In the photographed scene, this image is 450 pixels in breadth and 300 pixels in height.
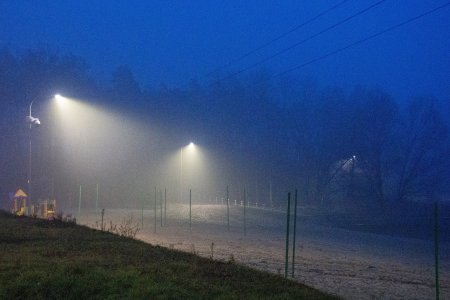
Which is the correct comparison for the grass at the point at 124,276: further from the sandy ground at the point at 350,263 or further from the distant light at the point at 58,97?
the distant light at the point at 58,97

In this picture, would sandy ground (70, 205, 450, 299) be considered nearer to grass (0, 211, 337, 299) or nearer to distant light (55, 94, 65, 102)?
grass (0, 211, 337, 299)

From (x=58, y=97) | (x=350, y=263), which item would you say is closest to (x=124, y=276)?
(x=350, y=263)

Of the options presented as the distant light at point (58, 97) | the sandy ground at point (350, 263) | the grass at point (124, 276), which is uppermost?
the distant light at point (58, 97)

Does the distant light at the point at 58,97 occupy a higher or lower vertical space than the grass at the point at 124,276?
higher

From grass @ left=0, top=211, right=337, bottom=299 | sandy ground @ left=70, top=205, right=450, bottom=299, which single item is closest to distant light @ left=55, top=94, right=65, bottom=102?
sandy ground @ left=70, top=205, right=450, bottom=299

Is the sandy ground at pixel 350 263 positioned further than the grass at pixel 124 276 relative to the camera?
Yes

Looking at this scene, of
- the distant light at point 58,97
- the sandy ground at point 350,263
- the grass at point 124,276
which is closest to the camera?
the grass at point 124,276

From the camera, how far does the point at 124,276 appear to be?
28.5 ft

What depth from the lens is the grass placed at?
7.96 meters

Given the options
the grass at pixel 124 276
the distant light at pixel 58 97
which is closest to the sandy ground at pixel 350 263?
the grass at pixel 124 276

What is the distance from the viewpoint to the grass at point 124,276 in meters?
7.96

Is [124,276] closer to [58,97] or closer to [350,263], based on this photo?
[350,263]

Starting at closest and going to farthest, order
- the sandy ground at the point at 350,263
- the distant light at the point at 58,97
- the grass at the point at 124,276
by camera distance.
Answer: the grass at the point at 124,276 < the sandy ground at the point at 350,263 < the distant light at the point at 58,97

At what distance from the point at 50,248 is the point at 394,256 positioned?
618 inches
